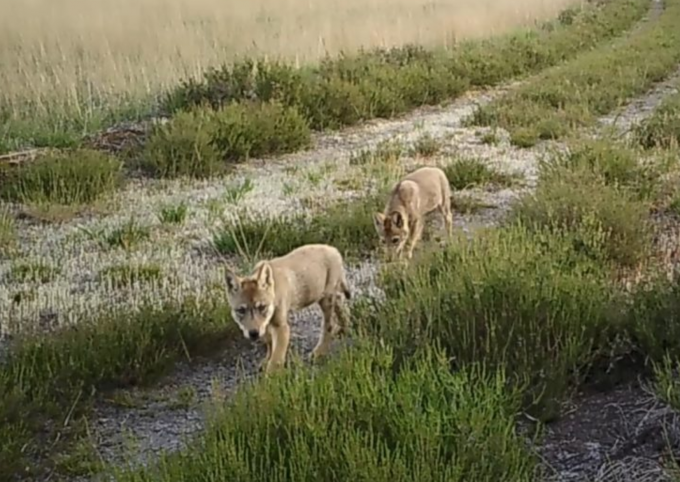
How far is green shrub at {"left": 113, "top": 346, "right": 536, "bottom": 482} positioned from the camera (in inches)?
137

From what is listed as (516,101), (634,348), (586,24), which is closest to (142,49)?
(516,101)

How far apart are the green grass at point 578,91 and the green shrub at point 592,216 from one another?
4.53m

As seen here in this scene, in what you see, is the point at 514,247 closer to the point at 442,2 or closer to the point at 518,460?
the point at 518,460

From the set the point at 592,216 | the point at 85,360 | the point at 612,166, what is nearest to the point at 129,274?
the point at 85,360

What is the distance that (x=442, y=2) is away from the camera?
3212cm

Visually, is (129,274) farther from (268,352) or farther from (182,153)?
(182,153)

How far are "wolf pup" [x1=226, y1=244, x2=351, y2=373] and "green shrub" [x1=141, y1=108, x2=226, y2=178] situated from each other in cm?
533

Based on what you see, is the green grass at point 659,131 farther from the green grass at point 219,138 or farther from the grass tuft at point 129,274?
the grass tuft at point 129,274

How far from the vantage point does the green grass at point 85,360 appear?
198 inches

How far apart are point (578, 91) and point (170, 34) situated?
27.1ft

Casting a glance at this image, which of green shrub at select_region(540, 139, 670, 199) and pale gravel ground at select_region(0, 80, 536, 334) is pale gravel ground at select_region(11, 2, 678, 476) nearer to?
pale gravel ground at select_region(0, 80, 536, 334)

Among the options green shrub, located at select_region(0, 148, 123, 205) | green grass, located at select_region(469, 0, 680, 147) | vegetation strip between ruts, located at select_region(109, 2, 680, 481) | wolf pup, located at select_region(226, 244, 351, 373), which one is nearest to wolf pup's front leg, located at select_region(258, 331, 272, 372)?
wolf pup, located at select_region(226, 244, 351, 373)

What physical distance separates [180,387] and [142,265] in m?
2.16

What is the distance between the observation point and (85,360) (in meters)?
5.70
